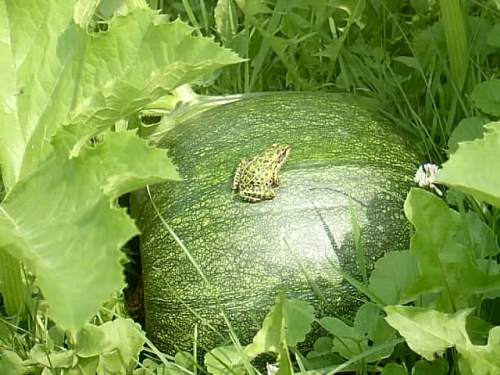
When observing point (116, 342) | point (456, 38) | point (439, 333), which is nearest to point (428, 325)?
point (439, 333)

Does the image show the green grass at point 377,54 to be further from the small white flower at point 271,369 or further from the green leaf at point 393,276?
the small white flower at point 271,369

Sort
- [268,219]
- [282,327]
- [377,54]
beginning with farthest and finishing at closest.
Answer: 1. [377,54]
2. [268,219]
3. [282,327]

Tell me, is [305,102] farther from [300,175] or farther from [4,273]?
[4,273]

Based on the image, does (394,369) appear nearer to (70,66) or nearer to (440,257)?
(440,257)

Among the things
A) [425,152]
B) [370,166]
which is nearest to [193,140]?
[370,166]

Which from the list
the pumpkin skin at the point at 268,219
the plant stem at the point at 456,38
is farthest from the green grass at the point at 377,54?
the pumpkin skin at the point at 268,219
